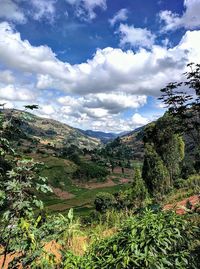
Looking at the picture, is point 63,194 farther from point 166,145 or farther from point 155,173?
point 155,173

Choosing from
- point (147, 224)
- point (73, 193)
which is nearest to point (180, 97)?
point (147, 224)

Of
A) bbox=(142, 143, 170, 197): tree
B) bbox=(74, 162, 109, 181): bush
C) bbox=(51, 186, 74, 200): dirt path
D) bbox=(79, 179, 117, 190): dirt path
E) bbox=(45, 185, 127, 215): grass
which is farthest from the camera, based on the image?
bbox=(74, 162, 109, 181): bush

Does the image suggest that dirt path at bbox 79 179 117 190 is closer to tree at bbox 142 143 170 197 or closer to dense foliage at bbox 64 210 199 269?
tree at bbox 142 143 170 197

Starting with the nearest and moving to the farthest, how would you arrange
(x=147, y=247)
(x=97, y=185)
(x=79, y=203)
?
(x=147, y=247) → (x=79, y=203) → (x=97, y=185)

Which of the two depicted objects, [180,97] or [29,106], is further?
[180,97]

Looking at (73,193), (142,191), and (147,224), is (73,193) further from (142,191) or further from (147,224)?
(147,224)

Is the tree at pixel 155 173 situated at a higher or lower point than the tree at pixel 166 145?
lower

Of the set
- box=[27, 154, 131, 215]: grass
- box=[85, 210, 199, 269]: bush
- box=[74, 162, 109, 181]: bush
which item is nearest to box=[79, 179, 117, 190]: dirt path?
box=[74, 162, 109, 181]: bush

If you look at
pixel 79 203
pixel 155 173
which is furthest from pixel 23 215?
pixel 79 203

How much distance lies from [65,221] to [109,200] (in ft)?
195

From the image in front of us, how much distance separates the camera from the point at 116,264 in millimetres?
5566

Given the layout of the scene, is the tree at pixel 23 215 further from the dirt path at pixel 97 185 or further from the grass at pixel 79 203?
the dirt path at pixel 97 185

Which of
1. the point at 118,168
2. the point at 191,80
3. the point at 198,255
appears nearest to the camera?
the point at 198,255

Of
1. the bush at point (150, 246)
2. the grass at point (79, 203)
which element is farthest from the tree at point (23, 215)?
the grass at point (79, 203)
